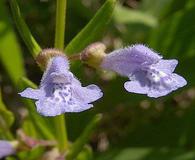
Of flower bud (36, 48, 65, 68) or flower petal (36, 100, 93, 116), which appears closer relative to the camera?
flower petal (36, 100, 93, 116)

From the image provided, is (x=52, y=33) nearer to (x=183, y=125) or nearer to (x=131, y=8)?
(x=131, y=8)

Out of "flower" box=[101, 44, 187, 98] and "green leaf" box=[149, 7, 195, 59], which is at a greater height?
"flower" box=[101, 44, 187, 98]

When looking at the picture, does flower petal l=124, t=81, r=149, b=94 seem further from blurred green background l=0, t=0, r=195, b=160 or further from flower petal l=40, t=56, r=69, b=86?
blurred green background l=0, t=0, r=195, b=160

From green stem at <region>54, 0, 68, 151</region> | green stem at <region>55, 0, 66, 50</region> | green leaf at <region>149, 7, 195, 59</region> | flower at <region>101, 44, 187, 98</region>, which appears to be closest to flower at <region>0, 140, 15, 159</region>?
green stem at <region>54, 0, 68, 151</region>

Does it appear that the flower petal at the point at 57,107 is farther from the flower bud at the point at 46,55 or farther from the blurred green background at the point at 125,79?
the blurred green background at the point at 125,79

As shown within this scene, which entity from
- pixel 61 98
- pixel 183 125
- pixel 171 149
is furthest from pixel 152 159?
pixel 61 98

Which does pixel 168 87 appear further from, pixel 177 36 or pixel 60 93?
pixel 177 36
